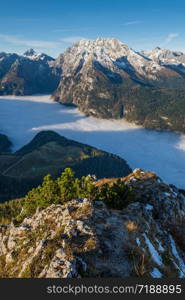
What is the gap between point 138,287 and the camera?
60.1 ft

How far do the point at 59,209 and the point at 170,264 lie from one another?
16.6 metres

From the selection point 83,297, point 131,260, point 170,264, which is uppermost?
point 83,297

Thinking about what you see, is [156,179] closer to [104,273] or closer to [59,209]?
[59,209]

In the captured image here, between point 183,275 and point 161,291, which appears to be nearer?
point 161,291

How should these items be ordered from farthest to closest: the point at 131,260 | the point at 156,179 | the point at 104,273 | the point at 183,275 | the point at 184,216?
the point at 156,179 < the point at 184,216 < the point at 183,275 < the point at 131,260 < the point at 104,273

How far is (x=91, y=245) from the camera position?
26.3 m

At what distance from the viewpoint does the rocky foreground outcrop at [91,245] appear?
2389cm

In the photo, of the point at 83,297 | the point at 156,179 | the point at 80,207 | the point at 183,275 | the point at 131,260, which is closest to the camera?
the point at 83,297

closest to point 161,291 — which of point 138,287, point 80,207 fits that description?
point 138,287

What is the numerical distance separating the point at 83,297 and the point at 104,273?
5.72 m

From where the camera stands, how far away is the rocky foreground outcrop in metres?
23.9

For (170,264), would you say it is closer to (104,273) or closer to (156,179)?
(104,273)

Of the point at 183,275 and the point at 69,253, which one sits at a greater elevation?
the point at 69,253

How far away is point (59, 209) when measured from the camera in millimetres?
36750
